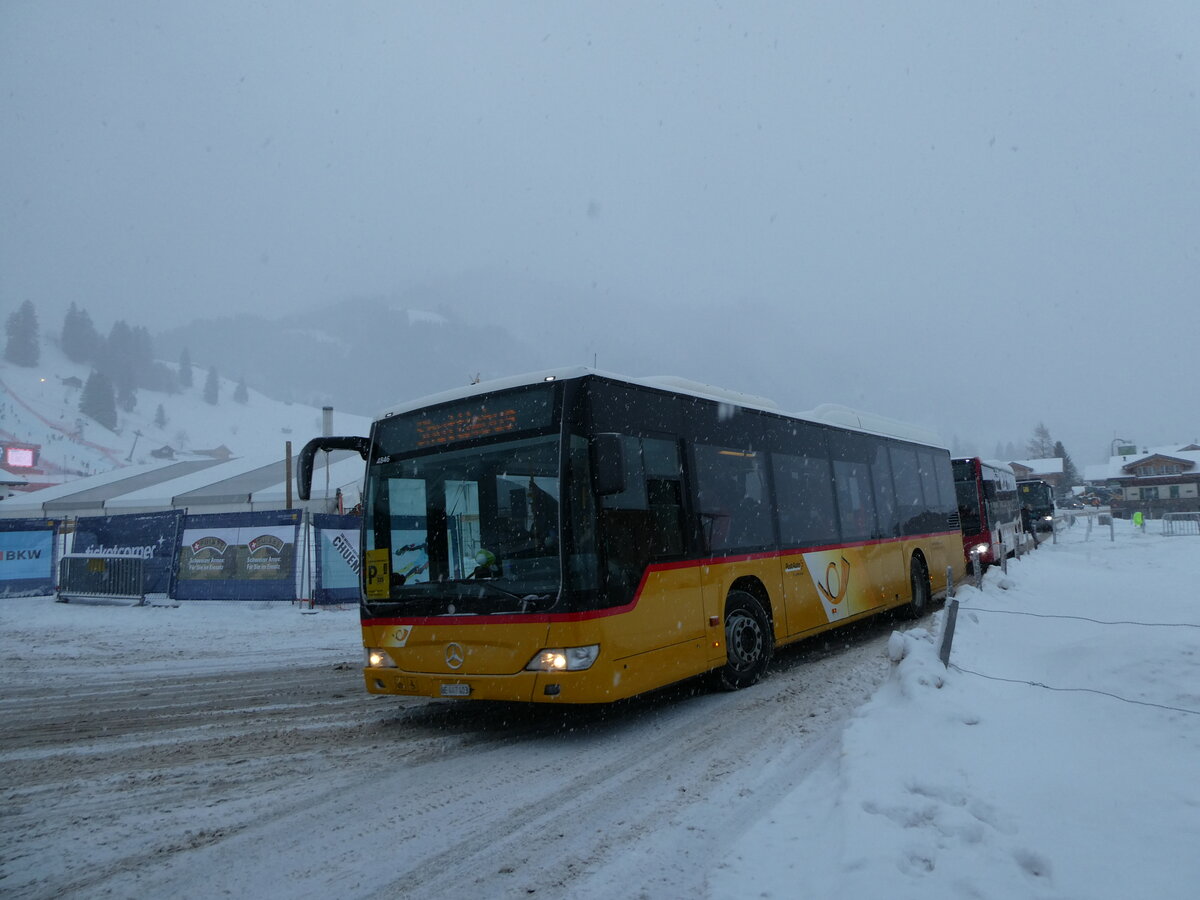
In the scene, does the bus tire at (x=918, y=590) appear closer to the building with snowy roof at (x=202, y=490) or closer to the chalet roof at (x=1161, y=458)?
the building with snowy roof at (x=202, y=490)

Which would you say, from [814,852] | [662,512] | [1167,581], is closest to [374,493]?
[662,512]

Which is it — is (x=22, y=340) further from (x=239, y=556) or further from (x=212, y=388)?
(x=239, y=556)

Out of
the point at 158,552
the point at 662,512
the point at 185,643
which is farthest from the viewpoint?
the point at 158,552

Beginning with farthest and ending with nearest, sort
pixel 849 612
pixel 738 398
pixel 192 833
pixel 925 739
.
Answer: pixel 849 612, pixel 738 398, pixel 925 739, pixel 192 833

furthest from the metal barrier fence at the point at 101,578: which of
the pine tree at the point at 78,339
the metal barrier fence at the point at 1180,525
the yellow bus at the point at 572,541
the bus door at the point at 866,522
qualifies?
the pine tree at the point at 78,339

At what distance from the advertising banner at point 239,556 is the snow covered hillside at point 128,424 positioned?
87.0 metres

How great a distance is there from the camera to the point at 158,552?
18.2 m

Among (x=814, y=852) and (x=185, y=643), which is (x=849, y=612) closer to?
(x=814, y=852)

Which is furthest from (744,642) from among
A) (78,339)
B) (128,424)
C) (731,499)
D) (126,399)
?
(78,339)

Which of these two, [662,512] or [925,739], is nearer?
[925,739]

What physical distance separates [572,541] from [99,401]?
563 feet

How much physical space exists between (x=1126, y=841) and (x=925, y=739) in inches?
60.8

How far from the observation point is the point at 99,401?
146750 mm

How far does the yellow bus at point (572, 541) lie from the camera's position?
5957mm
